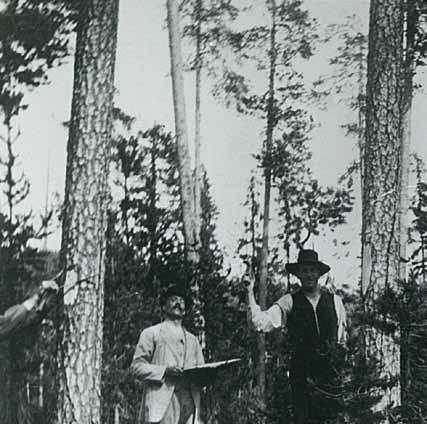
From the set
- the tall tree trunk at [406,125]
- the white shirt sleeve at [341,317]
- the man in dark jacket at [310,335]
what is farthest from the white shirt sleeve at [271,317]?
the tall tree trunk at [406,125]

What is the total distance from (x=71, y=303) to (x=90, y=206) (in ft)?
1.48

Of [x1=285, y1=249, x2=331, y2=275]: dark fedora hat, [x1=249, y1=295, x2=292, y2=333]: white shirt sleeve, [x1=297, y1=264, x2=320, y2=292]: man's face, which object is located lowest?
[x1=249, y1=295, x2=292, y2=333]: white shirt sleeve

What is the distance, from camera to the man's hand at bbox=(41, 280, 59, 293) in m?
2.99

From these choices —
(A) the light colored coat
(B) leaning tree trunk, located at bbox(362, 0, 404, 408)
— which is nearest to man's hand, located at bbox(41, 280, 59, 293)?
(A) the light colored coat

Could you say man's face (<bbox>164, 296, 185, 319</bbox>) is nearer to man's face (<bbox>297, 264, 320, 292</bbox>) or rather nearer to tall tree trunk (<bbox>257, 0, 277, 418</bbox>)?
man's face (<bbox>297, 264, 320, 292</bbox>)

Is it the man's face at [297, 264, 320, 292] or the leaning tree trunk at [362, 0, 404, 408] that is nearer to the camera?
the man's face at [297, 264, 320, 292]

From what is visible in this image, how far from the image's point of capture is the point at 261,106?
14.8ft

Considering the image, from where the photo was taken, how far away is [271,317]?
3.25 m

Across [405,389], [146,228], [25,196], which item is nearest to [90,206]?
[25,196]

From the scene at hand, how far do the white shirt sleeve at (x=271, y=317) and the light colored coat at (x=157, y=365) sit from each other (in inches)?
11.2

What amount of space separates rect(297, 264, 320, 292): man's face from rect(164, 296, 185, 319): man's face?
0.59 metres


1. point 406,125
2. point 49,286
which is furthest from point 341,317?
point 49,286

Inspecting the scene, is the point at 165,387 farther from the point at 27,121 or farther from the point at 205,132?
the point at 205,132

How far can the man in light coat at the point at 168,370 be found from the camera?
3.03m
